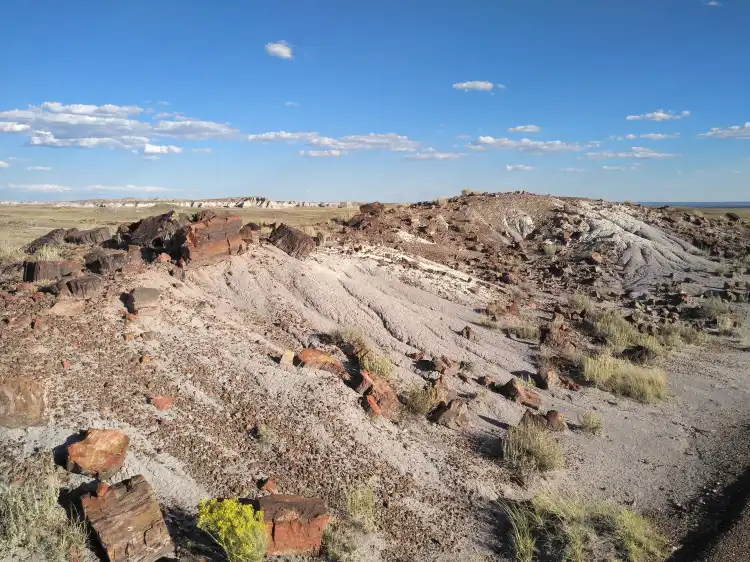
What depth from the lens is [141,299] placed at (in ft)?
32.2

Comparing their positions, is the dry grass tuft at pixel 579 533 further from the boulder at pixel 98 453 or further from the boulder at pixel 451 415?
the boulder at pixel 98 453

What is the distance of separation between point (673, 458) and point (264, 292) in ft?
28.5

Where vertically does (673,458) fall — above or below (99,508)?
below

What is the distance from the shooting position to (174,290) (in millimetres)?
10922

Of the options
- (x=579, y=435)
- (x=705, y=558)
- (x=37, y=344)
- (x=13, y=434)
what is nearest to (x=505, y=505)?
(x=705, y=558)

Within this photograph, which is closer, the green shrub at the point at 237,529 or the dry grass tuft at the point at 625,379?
the green shrub at the point at 237,529

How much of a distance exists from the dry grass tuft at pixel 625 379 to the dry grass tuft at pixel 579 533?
14.7 feet

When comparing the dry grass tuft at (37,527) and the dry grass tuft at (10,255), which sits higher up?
the dry grass tuft at (10,255)

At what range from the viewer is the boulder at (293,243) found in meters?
13.8

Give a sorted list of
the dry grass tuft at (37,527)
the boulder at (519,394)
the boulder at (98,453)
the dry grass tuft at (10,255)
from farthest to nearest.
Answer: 1. the dry grass tuft at (10,255)
2. the boulder at (519,394)
3. the boulder at (98,453)
4. the dry grass tuft at (37,527)

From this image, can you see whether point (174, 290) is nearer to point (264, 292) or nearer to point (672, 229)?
point (264, 292)

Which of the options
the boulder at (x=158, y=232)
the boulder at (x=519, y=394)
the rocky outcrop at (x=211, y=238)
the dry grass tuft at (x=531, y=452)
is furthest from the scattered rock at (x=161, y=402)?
the boulder at (x=519, y=394)

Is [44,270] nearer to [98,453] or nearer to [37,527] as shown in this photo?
[98,453]

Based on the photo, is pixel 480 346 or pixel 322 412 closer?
pixel 322 412
